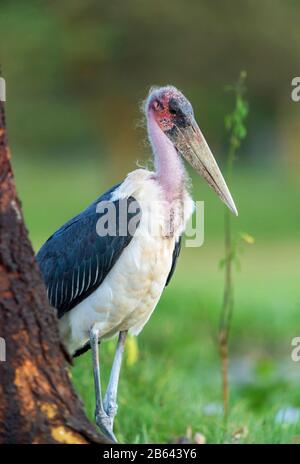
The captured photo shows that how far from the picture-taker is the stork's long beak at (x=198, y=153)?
5.11m

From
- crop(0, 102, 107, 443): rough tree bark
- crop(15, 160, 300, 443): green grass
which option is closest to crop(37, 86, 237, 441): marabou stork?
crop(15, 160, 300, 443): green grass

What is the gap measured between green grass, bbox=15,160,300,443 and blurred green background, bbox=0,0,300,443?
0.02m

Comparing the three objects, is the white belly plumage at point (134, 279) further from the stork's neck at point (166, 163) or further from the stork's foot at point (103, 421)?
the stork's foot at point (103, 421)

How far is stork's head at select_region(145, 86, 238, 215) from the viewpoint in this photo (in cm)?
511

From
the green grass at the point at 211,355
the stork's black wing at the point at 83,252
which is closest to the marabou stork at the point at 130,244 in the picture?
the stork's black wing at the point at 83,252

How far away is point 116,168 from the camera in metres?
23.7

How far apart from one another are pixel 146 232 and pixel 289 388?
3381 millimetres

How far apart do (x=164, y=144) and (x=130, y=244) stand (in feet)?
1.57

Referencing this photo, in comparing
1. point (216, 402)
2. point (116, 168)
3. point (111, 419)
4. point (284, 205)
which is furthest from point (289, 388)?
point (284, 205)

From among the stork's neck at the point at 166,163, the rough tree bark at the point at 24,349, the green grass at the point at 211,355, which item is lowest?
the green grass at the point at 211,355

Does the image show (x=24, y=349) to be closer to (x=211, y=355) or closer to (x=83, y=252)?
(x=83, y=252)

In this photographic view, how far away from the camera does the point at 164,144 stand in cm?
513

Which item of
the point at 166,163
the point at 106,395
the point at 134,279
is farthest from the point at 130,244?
the point at 106,395

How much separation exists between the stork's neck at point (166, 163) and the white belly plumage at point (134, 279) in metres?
0.04
